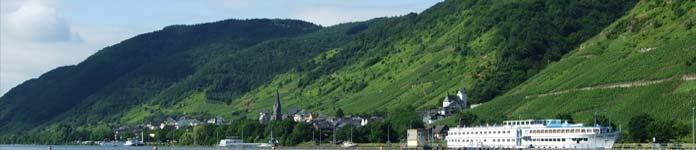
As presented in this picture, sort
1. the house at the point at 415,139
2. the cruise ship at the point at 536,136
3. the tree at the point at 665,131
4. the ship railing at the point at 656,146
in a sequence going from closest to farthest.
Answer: the ship railing at the point at 656,146, the tree at the point at 665,131, the cruise ship at the point at 536,136, the house at the point at 415,139

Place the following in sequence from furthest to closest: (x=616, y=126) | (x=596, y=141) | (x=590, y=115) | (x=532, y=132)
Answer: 1. (x=590, y=115)
2. (x=616, y=126)
3. (x=532, y=132)
4. (x=596, y=141)

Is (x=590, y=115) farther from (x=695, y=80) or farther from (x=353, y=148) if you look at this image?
(x=353, y=148)

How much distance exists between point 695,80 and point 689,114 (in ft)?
55.4

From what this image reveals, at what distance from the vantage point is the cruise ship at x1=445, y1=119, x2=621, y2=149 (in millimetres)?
152625

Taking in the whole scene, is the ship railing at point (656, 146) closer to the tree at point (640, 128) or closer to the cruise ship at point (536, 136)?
the cruise ship at point (536, 136)

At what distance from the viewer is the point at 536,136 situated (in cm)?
16438

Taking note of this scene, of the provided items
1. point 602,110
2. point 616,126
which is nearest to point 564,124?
point 616,126

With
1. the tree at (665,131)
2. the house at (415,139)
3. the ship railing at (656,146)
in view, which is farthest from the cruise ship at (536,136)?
the house at (415,139)

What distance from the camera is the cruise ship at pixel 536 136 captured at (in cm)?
15262

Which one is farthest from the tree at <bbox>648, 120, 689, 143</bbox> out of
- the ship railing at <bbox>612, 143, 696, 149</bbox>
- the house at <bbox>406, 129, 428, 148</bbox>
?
the house at <bbox>406, 129, 428, 148</bbox>

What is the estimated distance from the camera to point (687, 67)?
194125 millimetres

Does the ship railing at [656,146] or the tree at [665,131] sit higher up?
the tree at [665,131]

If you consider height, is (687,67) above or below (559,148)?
above

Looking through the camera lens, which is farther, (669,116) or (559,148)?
(669,116)
